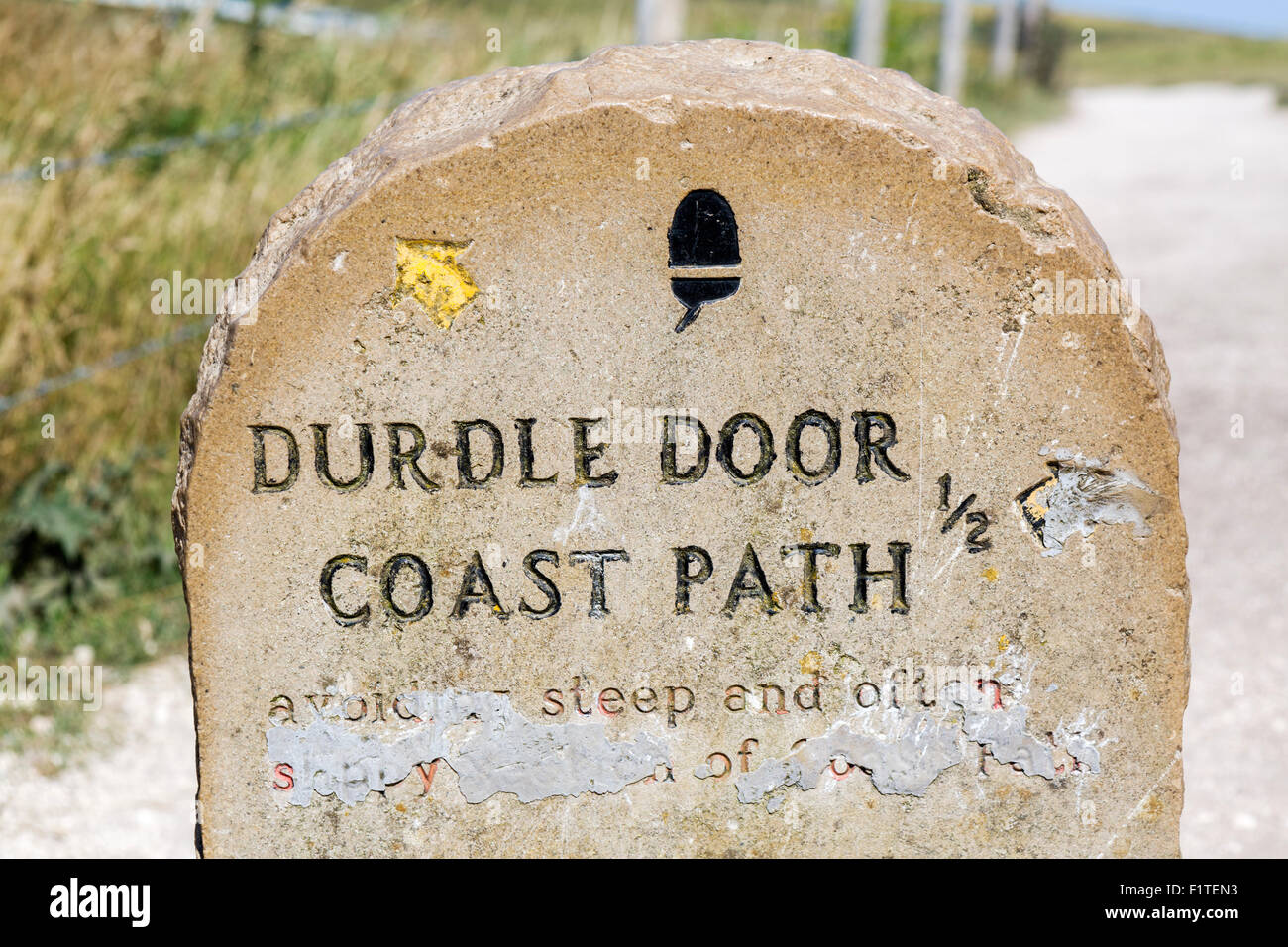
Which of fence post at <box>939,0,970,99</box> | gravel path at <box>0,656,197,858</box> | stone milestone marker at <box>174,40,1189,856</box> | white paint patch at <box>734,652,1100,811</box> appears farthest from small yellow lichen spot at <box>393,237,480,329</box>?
fence post at <box>939,0,970,99</box>

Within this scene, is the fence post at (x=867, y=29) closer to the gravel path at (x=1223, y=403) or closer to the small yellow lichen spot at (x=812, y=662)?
the gravel path at (x=1223, y=403)

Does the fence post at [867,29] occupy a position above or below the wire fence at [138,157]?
above

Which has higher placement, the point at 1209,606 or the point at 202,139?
the point at 202,139

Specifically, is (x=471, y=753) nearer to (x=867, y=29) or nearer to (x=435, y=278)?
(x=435, y=278)

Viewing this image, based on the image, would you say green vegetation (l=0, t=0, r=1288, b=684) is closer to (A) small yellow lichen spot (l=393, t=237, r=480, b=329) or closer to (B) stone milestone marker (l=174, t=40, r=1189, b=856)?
(B) stone milestone marker (l=174, t=40, r=1189, b=856)

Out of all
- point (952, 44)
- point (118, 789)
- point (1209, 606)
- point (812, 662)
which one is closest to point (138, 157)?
point (118, 789)

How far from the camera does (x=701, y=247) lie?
215cm

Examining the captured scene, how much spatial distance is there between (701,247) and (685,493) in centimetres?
41

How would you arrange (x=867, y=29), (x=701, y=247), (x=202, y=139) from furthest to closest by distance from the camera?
(x=867, y=29), (x=202, y=139), (x=701, y=247)

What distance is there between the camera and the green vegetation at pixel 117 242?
3971 mm

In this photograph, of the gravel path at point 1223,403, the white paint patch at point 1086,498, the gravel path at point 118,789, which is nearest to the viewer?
the white paint patch at point 1086,498

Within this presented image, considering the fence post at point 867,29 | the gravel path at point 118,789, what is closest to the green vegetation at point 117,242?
the gravel path at point 118,789

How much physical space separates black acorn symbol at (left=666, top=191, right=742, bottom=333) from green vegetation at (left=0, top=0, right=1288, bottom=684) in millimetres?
1170

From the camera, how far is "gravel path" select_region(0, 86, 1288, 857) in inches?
126
